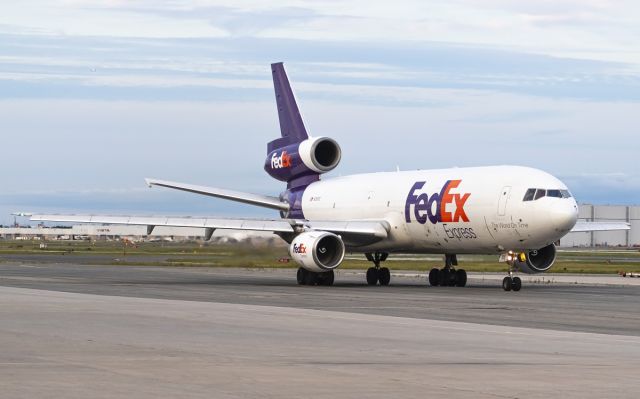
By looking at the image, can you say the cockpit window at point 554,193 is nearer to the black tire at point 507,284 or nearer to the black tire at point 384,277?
the black tire at point 507,284

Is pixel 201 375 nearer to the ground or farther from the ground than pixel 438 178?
nearer to the ground

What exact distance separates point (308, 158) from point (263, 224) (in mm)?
6399

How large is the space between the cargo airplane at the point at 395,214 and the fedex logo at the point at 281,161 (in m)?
0.06

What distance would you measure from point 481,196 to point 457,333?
19.4 meters

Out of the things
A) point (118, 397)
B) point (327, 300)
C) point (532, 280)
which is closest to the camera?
point (118, 397)

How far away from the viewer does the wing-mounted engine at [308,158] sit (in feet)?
164

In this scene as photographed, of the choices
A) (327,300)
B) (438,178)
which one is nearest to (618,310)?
(327,300)

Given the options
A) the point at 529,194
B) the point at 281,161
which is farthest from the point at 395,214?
the point at 281,161

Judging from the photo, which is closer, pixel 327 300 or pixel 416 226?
pixel 327 300

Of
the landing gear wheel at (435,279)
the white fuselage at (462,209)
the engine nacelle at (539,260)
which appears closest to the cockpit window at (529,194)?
the white fuselage at (462,209)

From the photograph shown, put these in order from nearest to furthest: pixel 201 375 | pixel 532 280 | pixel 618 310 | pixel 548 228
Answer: pixel 201 375 < pixel 618 310 < pixel 548 228 < pixel 532 280

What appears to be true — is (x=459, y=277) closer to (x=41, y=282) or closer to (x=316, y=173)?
(x=316, y=173)

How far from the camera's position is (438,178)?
1698 inches

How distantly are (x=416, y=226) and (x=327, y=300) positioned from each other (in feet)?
37.9
